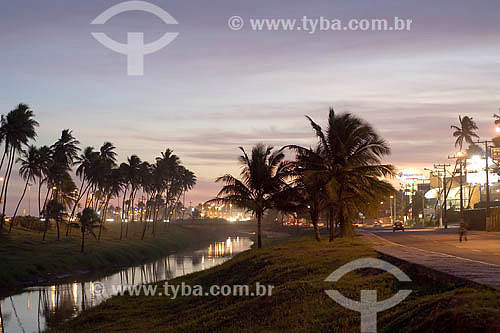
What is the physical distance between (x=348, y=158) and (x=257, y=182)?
9967 mm

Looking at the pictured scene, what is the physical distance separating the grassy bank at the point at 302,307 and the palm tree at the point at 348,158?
811 centimetres

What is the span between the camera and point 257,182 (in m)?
47.2

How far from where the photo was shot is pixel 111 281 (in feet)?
178

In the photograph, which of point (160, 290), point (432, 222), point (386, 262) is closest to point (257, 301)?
point (386, 262)

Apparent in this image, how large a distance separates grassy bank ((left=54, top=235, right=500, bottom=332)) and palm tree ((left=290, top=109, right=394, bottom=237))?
26.6ft

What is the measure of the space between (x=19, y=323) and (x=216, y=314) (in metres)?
17.2

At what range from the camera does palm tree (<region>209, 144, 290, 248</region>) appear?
46781mm

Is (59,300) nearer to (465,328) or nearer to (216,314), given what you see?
(216,314)

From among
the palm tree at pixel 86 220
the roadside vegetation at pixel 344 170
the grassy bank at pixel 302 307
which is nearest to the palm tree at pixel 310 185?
the roadside vegetation at pixel 344 170

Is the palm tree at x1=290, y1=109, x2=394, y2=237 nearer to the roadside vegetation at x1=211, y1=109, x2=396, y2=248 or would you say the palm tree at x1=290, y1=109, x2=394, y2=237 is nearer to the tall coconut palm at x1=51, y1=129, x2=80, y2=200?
the roadside vegetation at x1=211, y1=109, x2=396, y2=248

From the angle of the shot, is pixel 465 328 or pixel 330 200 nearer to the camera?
pixel 465 328

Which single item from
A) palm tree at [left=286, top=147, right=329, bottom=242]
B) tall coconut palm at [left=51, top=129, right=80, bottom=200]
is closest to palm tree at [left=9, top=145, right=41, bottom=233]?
tall coconut palm at [left=51, top=129, right=80, bottom=200]

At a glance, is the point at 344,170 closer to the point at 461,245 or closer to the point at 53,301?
the point at 461,245

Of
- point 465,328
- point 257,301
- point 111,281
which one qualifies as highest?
point 465,328
